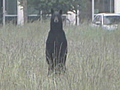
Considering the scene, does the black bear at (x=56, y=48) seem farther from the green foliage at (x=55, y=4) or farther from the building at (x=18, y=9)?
the building at (x=18, y=9)

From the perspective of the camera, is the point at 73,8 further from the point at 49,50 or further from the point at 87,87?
the point at 87,87

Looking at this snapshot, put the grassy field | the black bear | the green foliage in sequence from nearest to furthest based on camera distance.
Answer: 1. the grassy field
2. the black bear
3. the green foliage

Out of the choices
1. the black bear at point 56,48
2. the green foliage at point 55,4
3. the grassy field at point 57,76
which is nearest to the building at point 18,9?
the green foliage at point 55,4

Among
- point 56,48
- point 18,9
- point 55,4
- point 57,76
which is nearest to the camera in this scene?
point 57,76

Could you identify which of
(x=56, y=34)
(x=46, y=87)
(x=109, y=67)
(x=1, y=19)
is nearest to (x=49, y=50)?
(x=56, y=34)

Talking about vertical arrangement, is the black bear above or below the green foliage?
below

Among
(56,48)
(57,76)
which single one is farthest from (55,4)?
(57,76)

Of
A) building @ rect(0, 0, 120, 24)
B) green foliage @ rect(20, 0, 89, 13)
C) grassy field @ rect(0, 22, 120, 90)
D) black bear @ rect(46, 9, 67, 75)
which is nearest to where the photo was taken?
grassy field @ rect(0, 22, 120, 90)

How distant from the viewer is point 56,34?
25.9ft

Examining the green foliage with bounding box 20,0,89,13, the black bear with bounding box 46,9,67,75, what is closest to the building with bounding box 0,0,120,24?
the green foliage with bounding box 20,0,89,13

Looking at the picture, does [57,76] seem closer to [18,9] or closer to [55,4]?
[55,4]

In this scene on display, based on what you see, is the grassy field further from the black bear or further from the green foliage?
the green foliage

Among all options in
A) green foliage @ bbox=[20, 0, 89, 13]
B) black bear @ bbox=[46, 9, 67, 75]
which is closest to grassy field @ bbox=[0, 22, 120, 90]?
black bear @ bbox=[46, 9, 67, 75]

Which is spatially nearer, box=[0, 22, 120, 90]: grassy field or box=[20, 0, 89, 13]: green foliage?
box=[0, 22, 120, 90]: grassy field
